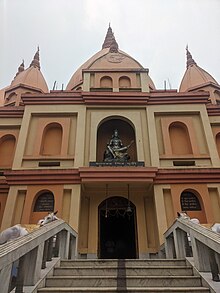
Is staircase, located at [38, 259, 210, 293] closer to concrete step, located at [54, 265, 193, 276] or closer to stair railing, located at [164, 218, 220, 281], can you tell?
concrete step, located at [54, 265, 193, 276]

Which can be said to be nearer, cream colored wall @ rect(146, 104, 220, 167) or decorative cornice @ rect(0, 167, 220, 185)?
decorative cornice @ rect(0, 167, 220, 185)

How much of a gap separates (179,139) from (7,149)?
8.66 m

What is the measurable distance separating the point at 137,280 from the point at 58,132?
9568mm

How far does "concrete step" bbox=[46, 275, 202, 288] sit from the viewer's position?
4246 millimetres

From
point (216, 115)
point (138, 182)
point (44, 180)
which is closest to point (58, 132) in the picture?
point (44, 180)

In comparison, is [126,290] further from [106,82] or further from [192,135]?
[106,82]

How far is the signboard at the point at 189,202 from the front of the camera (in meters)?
10.3

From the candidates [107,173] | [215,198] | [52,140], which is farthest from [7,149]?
[215,198]

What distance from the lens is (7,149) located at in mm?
13078

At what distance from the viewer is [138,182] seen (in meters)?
10.4

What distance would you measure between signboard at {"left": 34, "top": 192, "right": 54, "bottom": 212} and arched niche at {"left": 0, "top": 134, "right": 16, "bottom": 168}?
308cm

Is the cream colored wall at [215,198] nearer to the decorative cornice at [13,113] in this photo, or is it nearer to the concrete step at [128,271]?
the concrete step at [128,271]

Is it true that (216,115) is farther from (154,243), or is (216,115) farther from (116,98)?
(154,243)

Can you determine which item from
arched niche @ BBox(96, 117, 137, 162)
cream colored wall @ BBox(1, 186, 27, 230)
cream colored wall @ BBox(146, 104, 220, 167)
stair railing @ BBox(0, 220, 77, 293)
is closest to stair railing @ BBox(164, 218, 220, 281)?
stair railing @ BBox(0, 220, 77, 293)
